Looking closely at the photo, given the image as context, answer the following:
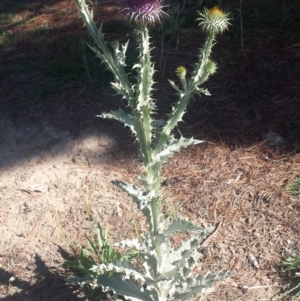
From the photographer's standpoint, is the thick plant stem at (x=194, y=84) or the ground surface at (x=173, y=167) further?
the ground surface at (x=173, y=167)

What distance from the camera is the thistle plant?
6.46ft

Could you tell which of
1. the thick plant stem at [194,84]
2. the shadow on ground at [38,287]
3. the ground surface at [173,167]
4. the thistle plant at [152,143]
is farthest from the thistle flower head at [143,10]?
the shadow on ground at [38,287]

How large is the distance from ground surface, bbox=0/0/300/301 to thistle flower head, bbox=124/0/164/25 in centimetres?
146

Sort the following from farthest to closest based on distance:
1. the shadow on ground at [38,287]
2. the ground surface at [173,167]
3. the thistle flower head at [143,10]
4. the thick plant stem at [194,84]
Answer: the ground surface at [173,167]
the shadow on ground at [38,287]
the thick plant stem at [194,84]
the thistle flower head at [143,10]

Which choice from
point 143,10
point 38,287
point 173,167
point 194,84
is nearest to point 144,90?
point 194,84

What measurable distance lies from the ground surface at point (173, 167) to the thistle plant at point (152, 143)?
0.46 metres

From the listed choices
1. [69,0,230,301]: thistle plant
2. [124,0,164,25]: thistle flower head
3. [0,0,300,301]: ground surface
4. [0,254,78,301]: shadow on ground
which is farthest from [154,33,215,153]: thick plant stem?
[0,254,78,301]: shadow on ground

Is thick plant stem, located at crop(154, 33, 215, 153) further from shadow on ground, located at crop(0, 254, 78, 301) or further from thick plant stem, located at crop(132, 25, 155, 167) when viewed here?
shadow on ground, located at crop(0, 254, 78, 301)

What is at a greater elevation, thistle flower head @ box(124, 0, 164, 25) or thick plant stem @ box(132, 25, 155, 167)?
thistle flower head @ box(124, 0, 164, 25)

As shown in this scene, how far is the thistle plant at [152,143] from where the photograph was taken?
6.46 ft

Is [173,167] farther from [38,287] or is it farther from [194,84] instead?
[194,84]

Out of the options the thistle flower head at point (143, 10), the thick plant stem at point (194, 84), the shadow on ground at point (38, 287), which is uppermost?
the thistle flower head at point (143, 10)

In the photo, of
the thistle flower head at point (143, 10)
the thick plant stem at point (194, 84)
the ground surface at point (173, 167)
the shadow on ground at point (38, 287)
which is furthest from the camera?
the ground surface at point (173, 167)

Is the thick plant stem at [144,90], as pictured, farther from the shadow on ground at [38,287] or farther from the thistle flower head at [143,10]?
the shadow on ground at [38,287]
